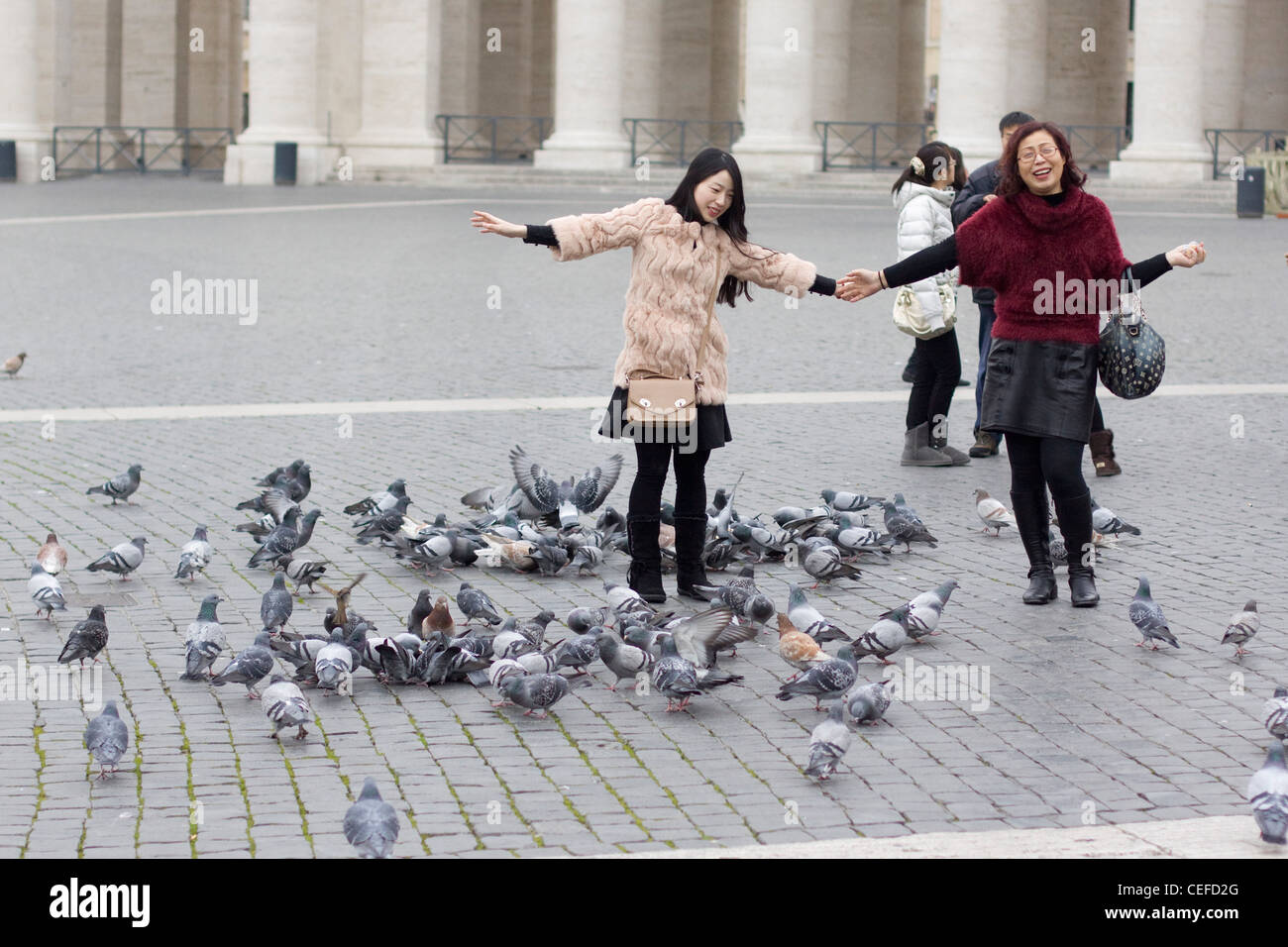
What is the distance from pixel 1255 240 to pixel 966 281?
1866 cm

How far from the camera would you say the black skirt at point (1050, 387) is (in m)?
6.97

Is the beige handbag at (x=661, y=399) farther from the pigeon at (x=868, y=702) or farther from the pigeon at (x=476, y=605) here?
the pigeon at (x=868, y=702)

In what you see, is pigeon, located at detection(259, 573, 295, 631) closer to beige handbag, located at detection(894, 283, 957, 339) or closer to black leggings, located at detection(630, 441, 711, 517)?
black leggings, located at detection(630, 441, 711, 517)

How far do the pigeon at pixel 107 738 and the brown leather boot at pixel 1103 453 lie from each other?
245 inches

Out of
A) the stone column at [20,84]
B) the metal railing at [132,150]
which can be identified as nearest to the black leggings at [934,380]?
the stone column at [20,84]

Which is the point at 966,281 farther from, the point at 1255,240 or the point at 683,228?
the point at 1255,240

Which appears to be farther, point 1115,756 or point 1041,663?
point 1041,663

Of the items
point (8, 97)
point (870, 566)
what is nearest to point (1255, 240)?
point (870, 566)

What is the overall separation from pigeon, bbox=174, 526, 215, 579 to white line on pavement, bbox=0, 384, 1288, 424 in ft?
13.7

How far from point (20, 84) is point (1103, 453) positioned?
3377 centimetres

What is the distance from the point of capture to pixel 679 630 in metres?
5.95

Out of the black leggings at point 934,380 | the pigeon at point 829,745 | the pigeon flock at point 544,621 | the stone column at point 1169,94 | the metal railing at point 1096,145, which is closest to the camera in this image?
the pigeon at point 829,745

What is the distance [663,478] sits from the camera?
703 cm

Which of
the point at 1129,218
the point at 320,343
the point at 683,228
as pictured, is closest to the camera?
the point at 683,228
